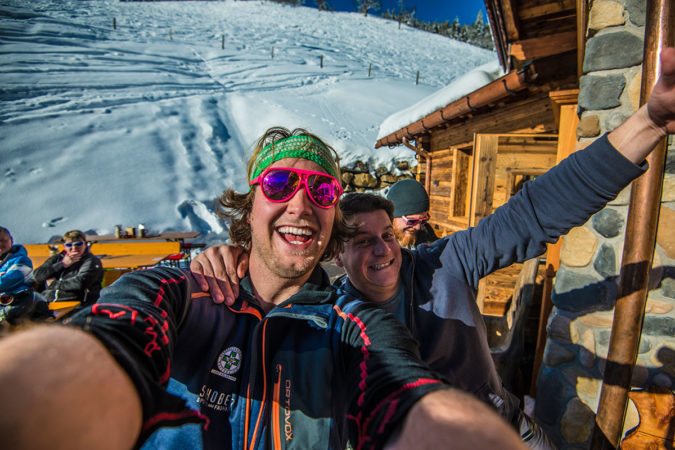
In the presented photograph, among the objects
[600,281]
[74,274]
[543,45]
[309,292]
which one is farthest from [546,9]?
[74,274]

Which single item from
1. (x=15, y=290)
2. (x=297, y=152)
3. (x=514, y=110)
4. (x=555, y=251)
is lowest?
(x=15, y=290)

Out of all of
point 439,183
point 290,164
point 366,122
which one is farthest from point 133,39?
point 290,164

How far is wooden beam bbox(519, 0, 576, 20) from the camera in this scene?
2867 mm

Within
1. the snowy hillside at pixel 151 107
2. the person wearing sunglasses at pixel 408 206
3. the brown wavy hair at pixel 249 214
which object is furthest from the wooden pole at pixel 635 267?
the snowy hillside at pixel 151 107

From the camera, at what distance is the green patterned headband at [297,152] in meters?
1.65

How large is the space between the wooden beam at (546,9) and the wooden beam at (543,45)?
0.44 meters

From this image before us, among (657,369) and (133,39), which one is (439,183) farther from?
(133,39)

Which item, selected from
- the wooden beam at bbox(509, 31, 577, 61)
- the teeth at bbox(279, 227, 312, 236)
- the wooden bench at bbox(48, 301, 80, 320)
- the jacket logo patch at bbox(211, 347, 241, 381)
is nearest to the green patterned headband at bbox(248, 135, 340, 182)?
the teeth at bbox(279, 227, 312, 236)

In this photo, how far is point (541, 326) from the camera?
8.77 feet

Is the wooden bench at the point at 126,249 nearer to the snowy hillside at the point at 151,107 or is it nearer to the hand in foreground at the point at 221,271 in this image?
the snowy hillside at the point at 151,107

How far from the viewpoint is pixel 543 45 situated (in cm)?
369

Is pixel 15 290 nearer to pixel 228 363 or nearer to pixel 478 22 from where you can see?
pixel 228 363

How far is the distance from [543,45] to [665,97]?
3.44 metres

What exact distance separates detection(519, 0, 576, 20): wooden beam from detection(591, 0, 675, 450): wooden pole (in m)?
2.51
